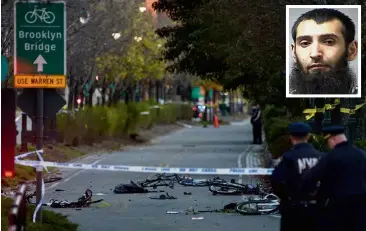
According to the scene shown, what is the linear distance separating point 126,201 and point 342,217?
452 inches

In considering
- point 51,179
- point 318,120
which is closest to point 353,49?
point 318,120

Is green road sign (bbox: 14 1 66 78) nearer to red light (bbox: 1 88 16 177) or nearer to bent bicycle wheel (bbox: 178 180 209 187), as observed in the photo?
red light (bbox: 1 88 16 177)

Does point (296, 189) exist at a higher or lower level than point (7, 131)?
lower

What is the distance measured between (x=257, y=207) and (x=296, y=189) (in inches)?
331

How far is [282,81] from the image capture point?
31.3m

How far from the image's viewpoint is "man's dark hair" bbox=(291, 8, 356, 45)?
70.2 feet

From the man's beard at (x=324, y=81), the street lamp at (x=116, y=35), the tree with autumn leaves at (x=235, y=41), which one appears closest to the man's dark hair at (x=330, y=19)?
the man's beard at (x=324, y=81)

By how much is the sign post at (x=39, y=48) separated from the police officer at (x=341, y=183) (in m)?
5.07

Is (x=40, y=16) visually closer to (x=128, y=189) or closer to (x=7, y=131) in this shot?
(x=7, y=131)

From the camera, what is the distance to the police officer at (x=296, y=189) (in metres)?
12.0

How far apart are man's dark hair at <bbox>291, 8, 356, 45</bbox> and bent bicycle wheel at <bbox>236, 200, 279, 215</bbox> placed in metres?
3.31

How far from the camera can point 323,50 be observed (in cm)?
2186

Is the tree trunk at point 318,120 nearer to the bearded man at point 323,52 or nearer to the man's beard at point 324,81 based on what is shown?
the man's beard at point 324,81

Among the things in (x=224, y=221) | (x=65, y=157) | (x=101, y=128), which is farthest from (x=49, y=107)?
(x=101, y=128)
